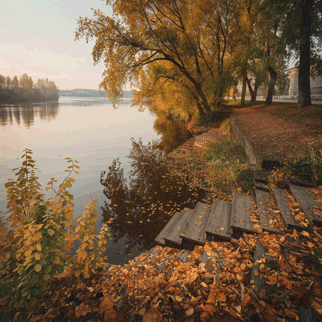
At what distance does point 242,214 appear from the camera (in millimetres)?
4172

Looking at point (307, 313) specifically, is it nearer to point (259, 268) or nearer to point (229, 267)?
point (259, 268)

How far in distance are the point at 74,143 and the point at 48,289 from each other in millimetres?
18023

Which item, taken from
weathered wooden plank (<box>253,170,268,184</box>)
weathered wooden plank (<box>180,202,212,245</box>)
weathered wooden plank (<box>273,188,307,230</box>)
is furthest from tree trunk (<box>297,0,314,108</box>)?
weathered wooden plank (<box>180,202,212,245</box>)

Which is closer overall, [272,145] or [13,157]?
[272,145]

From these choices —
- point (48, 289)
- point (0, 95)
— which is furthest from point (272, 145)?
point (0, 95)

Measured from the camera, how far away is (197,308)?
2285mm

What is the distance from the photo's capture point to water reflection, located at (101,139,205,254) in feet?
19.8

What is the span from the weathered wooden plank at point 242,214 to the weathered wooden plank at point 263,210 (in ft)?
0.71

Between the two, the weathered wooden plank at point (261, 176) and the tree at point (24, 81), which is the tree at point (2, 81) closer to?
the tree at point (24, 81)

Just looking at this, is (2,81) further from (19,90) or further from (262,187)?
(262,187)

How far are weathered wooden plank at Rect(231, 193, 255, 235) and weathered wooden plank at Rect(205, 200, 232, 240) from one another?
0.22 metres

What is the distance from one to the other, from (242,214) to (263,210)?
0.46 m

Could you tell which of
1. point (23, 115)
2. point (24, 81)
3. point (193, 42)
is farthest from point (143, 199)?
point (24, 81)

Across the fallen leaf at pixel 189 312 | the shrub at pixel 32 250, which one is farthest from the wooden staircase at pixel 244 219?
the shrub at pixel 32 250
